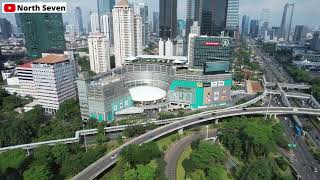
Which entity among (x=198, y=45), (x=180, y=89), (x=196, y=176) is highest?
(x=198, y=45)

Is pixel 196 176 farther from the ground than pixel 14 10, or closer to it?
closer to it

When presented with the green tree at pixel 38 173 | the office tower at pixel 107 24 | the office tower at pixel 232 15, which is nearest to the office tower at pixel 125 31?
the office tower at pixel 232 15

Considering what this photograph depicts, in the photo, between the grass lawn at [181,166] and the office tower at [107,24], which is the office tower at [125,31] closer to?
the grass lawn at [181,166]

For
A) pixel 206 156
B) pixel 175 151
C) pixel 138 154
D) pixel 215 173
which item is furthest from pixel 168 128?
pixel 215 173

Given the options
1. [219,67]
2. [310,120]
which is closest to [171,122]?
[219,67]

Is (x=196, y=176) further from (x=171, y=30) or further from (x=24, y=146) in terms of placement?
(x=171, y=30)

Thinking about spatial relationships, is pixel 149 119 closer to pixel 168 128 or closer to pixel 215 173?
pixel 168 128

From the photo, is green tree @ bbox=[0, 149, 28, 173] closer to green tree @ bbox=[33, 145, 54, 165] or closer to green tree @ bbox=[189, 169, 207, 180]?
green tree @ bbox=[33, 145, 54, 165]
